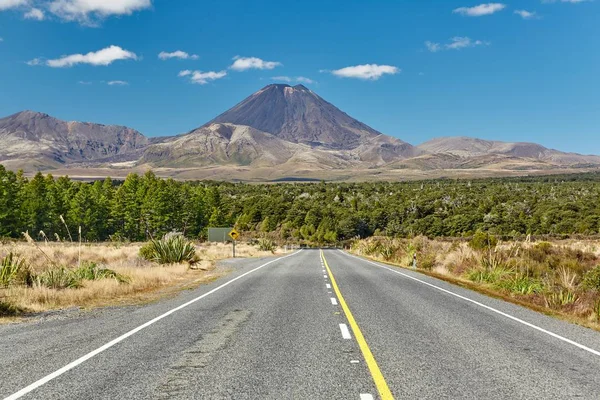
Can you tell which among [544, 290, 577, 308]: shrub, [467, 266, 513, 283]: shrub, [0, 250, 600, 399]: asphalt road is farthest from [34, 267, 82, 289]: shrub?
[467, 266, 513, 283]: shrub

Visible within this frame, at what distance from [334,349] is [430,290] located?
1018 cm

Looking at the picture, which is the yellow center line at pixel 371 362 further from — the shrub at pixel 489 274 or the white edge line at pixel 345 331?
the shrub at pixel 489 274

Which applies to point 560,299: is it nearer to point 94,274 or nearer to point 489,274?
point 489,274

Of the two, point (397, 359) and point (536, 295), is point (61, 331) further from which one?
point (536, 295)

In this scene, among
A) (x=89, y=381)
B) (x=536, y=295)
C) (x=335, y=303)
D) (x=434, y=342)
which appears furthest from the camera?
(x=536, y=295)

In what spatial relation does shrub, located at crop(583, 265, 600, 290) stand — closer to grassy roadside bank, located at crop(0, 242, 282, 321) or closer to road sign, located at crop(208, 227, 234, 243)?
grassy roadside bank, located at crop(0, 242, 282, 321)

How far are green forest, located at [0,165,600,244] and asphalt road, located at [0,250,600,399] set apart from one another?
171ft

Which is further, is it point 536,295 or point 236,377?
point 536,295

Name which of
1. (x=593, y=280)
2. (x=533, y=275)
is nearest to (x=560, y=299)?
(x=593, y=280)

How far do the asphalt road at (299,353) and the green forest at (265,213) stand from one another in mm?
52181


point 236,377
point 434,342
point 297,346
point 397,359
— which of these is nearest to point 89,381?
point 236,377

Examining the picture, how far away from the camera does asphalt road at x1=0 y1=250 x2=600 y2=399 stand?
19.6 feet

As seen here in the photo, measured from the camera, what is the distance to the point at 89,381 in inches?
244

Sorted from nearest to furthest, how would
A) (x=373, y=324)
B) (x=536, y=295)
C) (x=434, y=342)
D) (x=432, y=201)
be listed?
(x=434, y=342) < (x=373, y=324) < (x=536, y=295) < (x=432, y=201)
